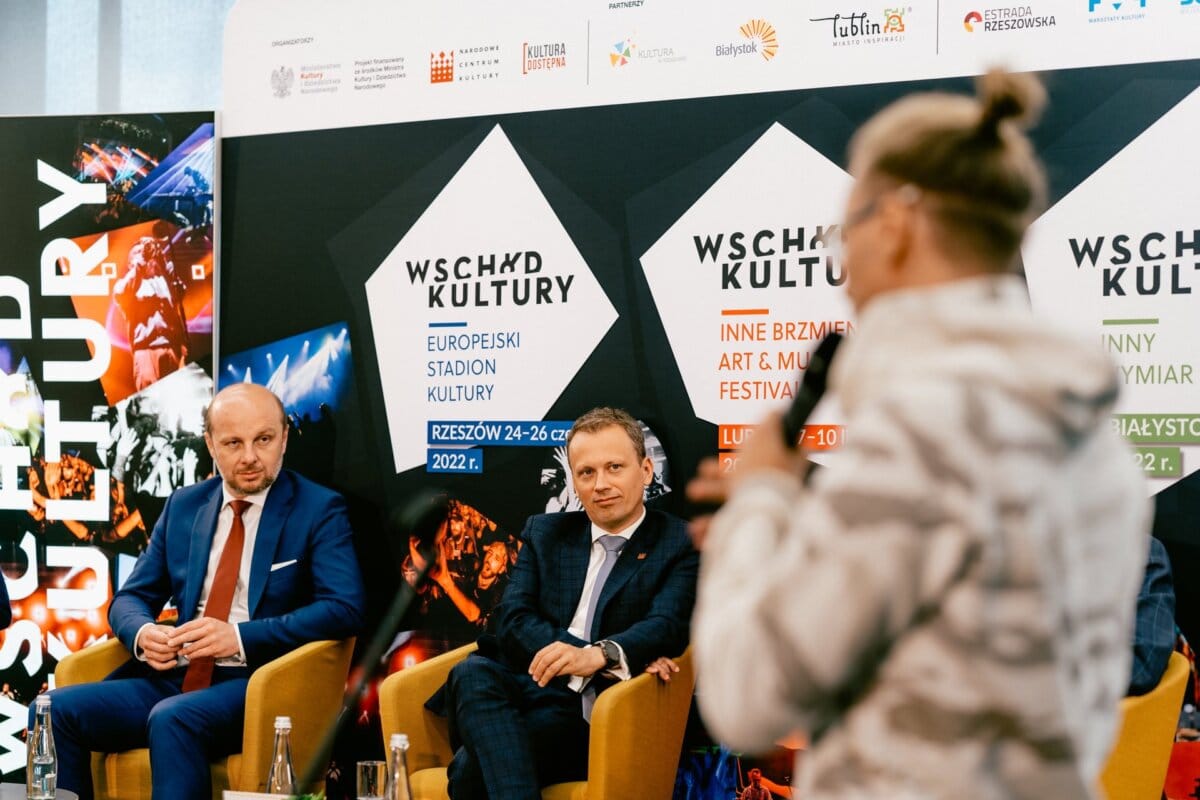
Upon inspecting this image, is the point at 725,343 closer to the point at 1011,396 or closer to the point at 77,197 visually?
the point at 77,197

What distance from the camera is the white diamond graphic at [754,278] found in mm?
4492

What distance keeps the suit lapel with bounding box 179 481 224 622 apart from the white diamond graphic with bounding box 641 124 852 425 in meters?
1.80

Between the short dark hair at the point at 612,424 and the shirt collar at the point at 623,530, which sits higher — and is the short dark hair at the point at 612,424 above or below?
above

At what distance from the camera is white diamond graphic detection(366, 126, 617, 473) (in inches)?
191

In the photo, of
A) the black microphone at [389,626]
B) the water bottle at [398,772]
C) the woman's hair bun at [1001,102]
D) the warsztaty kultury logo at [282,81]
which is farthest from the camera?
the warsztaty kultury logo at [282,81]

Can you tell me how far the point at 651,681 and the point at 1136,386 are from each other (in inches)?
71.0

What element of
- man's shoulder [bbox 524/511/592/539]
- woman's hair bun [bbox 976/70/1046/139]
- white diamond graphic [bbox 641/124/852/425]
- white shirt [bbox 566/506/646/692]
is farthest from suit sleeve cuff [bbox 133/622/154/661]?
woman's hair bun [bbox 976/70/1046/139]

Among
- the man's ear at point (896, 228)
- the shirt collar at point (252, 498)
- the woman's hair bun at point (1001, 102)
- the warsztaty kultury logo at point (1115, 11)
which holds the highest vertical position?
the warsztaty kultury logo at point (1115, 11)

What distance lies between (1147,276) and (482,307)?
2.36m

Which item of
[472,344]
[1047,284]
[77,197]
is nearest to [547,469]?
[472,344]

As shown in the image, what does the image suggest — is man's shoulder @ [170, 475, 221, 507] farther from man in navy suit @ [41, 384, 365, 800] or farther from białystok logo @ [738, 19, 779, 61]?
białystok logo @ [738, 19, 779, 61]

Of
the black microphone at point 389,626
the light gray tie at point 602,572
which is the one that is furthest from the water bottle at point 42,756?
the black microphone at point 389,626

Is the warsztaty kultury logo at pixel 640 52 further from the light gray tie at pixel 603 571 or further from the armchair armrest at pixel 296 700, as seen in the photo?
the armchair armrest at pixel 296 700

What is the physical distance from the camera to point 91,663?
4629mm
